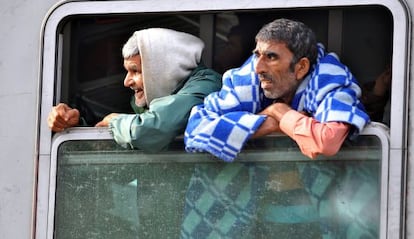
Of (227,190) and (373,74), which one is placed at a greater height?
(373,74)

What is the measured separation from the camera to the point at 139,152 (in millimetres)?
5359

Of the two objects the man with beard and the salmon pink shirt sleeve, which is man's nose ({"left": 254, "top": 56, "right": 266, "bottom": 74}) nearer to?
the man with beard

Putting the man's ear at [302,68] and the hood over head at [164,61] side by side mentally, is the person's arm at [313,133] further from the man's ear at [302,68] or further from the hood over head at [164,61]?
the hood over head at [164,61]

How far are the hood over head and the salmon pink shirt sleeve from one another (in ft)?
1.60

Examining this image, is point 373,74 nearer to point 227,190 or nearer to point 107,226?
point 227,190

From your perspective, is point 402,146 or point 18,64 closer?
point 402,146

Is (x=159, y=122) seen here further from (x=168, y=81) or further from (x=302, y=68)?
(x=302, y=68)

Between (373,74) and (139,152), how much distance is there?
75cm

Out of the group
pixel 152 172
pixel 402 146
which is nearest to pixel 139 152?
pixel 152 172

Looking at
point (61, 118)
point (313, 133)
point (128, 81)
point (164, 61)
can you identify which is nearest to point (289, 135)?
point (313, 133)

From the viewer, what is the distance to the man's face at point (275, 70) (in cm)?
526

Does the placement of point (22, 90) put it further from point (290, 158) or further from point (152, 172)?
point (290, 158)

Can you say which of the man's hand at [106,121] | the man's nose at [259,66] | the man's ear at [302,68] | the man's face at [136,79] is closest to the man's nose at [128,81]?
the man's face at [136,79]

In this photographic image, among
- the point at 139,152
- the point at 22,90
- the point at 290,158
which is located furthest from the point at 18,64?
the point at 290,158
